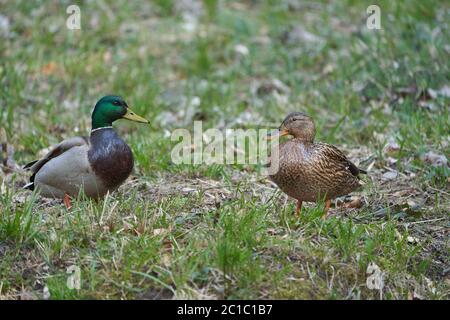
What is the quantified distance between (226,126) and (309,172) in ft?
7.35

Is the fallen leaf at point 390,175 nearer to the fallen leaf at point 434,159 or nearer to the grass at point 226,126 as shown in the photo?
the grass at point 226,126

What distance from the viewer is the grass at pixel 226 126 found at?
3861 mm

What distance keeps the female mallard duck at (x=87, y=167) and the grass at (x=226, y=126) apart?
0.14m

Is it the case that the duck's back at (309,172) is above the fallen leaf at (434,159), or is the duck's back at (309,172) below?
above

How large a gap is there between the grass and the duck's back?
5.0 inches

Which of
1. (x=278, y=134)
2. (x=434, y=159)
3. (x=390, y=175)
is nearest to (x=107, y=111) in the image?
(x=278, y=134)

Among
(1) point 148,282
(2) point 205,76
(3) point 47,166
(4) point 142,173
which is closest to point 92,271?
(1) point 148,282

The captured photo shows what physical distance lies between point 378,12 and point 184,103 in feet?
8.15

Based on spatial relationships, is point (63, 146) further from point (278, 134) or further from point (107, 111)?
point (278, 134)

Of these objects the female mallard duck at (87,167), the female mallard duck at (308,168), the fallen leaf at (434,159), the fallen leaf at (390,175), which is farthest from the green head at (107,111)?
the fallen leaf at (434,159)

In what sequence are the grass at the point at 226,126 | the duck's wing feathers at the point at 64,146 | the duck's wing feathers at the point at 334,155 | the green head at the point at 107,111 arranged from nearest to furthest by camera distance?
the grass at the point at 226,126 < the duck's wing feathers at the point at 334,155 < the duck's wing feathers at the point at 64,146 < the green head at the point at 107,111

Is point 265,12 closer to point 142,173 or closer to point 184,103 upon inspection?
point 184,103

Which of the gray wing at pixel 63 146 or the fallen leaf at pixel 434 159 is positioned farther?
the fallen leaf at pixel 434 159

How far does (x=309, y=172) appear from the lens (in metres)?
4.53
